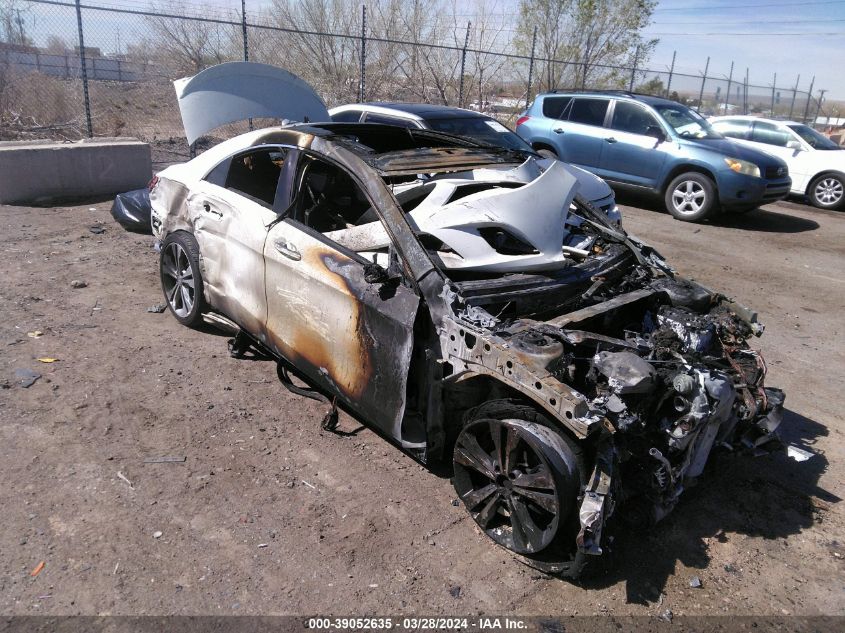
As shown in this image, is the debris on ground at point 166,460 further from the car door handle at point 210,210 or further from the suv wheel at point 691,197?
the suv wheel at point 691,197

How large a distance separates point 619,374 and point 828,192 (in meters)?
12.5

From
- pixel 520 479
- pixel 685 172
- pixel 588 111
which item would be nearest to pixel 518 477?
pixel 520 479

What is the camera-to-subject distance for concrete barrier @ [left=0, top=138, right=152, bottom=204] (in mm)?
8594

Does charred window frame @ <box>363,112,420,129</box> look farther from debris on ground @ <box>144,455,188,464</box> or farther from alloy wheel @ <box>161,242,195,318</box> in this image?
A: debris on ground @ <box>144,455,188,464</box>

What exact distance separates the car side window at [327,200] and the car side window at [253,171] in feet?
1.27

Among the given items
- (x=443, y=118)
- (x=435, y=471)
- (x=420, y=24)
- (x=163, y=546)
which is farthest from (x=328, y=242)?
(x=420, y=24)

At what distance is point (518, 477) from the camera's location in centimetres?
307

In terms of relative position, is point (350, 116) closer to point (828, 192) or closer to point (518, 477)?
point (518, 477)

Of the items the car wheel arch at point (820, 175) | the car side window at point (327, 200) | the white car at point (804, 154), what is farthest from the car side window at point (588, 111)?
the car side window at point (327, 200)

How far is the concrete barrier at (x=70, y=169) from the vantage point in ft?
28.2

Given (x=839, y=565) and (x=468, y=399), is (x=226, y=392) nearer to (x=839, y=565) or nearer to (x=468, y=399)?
(x=468, y=399)

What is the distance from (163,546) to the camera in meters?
3.04

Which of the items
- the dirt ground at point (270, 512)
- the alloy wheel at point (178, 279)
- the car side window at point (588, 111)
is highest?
the car side window at point (588, 111)

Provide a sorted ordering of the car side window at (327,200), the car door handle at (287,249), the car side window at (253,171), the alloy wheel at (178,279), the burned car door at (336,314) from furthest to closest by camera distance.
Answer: the alloy wheel at (178,279), the car side window at (253,171), the car side window at (327,200), the car door handle at (287,249), the burned car door at (336,314)
